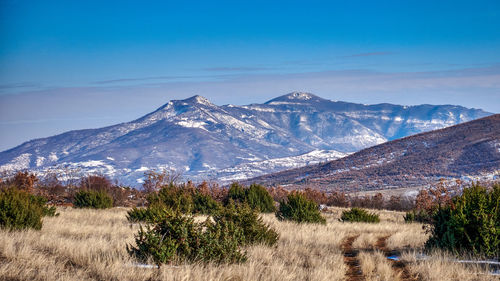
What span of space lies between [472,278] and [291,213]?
37.2 feet

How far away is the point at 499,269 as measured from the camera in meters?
9.13

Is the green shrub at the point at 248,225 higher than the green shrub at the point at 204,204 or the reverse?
higher

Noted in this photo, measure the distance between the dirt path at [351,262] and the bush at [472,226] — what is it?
5.78 ft

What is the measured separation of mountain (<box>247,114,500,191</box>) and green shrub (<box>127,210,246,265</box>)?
71.3 m

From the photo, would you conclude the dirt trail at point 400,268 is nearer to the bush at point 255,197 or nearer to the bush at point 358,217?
the bush at point 358,217

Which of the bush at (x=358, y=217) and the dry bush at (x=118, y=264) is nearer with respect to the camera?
the dry bush at (x=118, y=264)

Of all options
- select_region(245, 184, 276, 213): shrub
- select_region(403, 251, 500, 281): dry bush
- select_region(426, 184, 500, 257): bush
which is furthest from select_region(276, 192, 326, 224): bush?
select_region(403, 251, 500, 281): dry bush

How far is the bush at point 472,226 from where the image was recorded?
10.3 meters

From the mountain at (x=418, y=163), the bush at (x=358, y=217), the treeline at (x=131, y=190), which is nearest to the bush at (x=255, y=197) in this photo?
the treeline at (x=131, y=190)

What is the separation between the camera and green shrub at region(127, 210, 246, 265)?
8.77 metres

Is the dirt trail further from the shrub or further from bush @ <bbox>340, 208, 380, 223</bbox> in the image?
the shrub

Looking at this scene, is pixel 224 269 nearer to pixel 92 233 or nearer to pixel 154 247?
pixel 154 247

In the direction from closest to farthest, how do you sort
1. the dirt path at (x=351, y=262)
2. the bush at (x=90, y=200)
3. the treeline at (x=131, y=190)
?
the dirt path at (x=351, y=262)
the bush at (x=90, y=200)
the treeline at (x=131, y=190)

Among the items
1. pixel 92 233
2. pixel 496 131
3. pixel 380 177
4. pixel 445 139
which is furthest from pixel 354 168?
pixel 92 233
